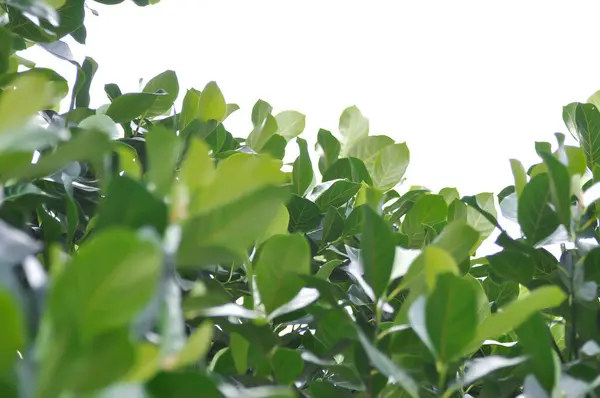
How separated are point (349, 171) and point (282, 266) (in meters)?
0.57

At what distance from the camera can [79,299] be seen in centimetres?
29

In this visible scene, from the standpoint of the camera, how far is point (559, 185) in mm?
593

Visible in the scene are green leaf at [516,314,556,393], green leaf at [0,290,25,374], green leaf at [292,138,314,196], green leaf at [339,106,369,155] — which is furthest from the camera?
green leaf at [339,106,369,155]

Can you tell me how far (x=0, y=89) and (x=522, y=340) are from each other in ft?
2.03

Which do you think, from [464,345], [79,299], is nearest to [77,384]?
[79,299]

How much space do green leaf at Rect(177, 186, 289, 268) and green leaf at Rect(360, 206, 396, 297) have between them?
17 centimetres

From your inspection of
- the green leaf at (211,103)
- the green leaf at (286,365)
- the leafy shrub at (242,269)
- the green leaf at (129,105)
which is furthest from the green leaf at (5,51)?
the green leaf at (286,365)

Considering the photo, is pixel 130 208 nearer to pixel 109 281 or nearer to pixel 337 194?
pixel 109 281

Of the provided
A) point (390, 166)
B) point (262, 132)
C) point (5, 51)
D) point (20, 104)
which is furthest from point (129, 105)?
point (20, 104)

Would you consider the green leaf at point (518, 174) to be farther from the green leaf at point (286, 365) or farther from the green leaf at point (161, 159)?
the green leaf at point (161, 159)

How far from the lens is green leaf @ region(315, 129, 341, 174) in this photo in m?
1.16

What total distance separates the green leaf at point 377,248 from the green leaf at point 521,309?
11cm

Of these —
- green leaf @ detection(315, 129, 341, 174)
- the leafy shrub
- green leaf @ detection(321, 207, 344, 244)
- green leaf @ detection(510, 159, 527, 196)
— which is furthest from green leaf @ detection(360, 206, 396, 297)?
green leaf @ detection(315, 129, 341, 174)

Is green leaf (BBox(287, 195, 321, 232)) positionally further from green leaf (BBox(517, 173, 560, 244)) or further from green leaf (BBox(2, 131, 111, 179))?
green leaf (BBox(2, 131, 111, 179))
